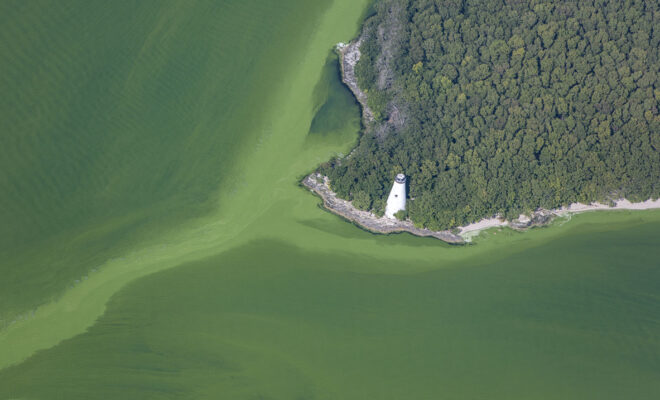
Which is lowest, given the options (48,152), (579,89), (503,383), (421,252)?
(503,383)

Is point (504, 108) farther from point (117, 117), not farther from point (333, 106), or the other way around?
point (117, 117)

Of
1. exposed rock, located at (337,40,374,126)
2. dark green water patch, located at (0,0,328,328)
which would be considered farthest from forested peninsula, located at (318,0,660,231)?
dark green water patch, located at (0,0,328,328)

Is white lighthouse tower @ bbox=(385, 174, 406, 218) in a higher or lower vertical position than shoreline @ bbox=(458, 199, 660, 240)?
higher

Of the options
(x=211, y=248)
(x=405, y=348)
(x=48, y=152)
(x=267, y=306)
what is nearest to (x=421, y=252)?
(x=405, y=348)

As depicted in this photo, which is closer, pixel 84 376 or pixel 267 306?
pixel 84 376

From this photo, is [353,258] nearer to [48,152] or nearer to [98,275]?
[98,275]

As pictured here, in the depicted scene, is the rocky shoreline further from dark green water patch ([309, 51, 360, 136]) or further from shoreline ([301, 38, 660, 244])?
dark green water patch ([309, 51, 360, 136])

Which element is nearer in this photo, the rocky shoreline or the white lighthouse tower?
the white lighthouse tower
